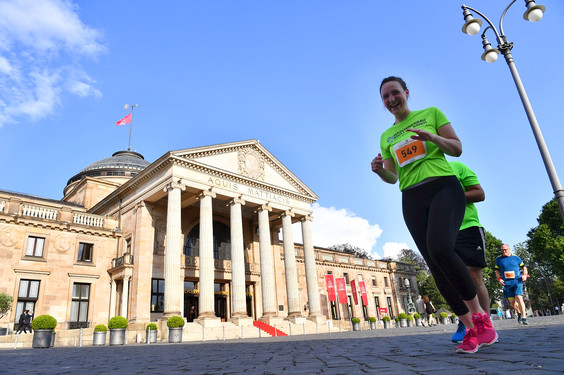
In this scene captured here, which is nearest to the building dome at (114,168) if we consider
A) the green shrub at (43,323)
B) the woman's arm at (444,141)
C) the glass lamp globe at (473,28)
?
the green shrub at (43,323)

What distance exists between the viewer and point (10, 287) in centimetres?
2386

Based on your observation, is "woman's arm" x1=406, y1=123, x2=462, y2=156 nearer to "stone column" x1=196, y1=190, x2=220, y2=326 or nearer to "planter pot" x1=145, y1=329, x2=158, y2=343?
"planter pot" x1=145, y1=329, x2=158, y2=343

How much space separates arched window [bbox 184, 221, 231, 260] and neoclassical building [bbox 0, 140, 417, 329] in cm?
9

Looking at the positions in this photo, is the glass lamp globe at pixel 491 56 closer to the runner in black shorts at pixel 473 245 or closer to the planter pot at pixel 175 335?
the runner in black shorts at pixel 473 245

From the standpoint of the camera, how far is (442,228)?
144 inches

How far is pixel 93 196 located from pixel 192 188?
1481 cm

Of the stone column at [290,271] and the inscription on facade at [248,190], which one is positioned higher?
the inscription on facade at [248,190]

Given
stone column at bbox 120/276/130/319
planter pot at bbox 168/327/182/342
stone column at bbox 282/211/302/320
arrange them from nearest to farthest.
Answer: planter pot at bbox 168/327/182/342 < stone column at bbox 120/276/130/319 < stone column at bbox 282/211/302/320

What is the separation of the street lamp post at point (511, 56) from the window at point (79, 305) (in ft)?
92.4

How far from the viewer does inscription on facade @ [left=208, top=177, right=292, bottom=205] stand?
96.3 feet

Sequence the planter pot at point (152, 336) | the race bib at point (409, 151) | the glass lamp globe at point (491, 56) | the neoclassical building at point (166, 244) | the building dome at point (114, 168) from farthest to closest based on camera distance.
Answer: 1. the building dome at point (114, 168)
2. the neoclassical building at point (166, 244)
3. the planter pot at point (152, 336)
4. the glass lamp globe at point (491, 56)
5. the race bib at point (409, 151)

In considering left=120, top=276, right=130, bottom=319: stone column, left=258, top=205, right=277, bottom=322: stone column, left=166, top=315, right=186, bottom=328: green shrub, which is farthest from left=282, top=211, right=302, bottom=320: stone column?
left=120, top=276, right=130, bottom=319: stone column

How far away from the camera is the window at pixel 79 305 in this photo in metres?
26.0

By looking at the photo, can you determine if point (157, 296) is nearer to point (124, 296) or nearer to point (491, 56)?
point (124, 296)
